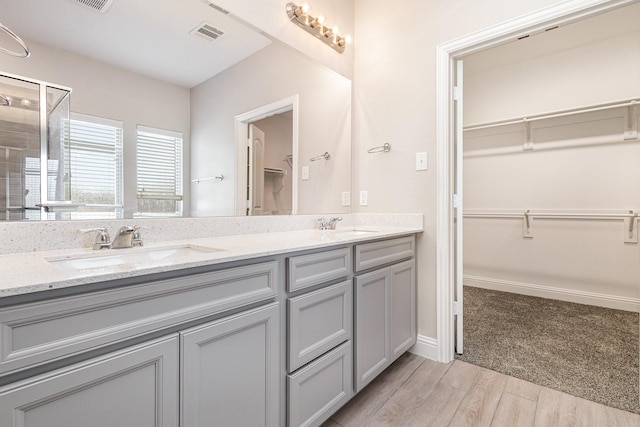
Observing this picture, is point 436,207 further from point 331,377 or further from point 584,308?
point 584,308

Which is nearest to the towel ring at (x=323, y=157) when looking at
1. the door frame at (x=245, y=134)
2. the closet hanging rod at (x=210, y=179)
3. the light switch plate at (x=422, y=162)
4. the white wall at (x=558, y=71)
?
the door frame at (x=245, y=134)

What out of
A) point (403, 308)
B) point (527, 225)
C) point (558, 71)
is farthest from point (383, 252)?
point (558, 71)

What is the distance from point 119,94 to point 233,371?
1.18 meters

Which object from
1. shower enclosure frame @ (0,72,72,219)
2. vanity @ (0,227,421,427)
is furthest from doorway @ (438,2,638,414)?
shower enclosure frame @ (0,72,72,219)

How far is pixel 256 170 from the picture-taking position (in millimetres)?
1819

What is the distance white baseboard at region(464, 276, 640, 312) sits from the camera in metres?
2.91

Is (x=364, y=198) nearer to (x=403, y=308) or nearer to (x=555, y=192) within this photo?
(x=403, y=308)

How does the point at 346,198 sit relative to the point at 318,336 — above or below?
above

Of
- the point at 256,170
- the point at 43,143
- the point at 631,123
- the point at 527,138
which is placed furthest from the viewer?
the point at 527,138

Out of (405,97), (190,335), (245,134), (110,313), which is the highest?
Answer: (405,97)

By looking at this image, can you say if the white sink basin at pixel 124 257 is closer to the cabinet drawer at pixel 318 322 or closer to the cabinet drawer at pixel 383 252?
the cabinet drawer at pixel 318 322

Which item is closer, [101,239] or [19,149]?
[19,149]

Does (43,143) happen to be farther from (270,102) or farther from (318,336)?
(318,336)

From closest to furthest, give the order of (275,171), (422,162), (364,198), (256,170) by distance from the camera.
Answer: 1. (256,170)
2. (275,171)
3. (422,162)
4. (364,198)
